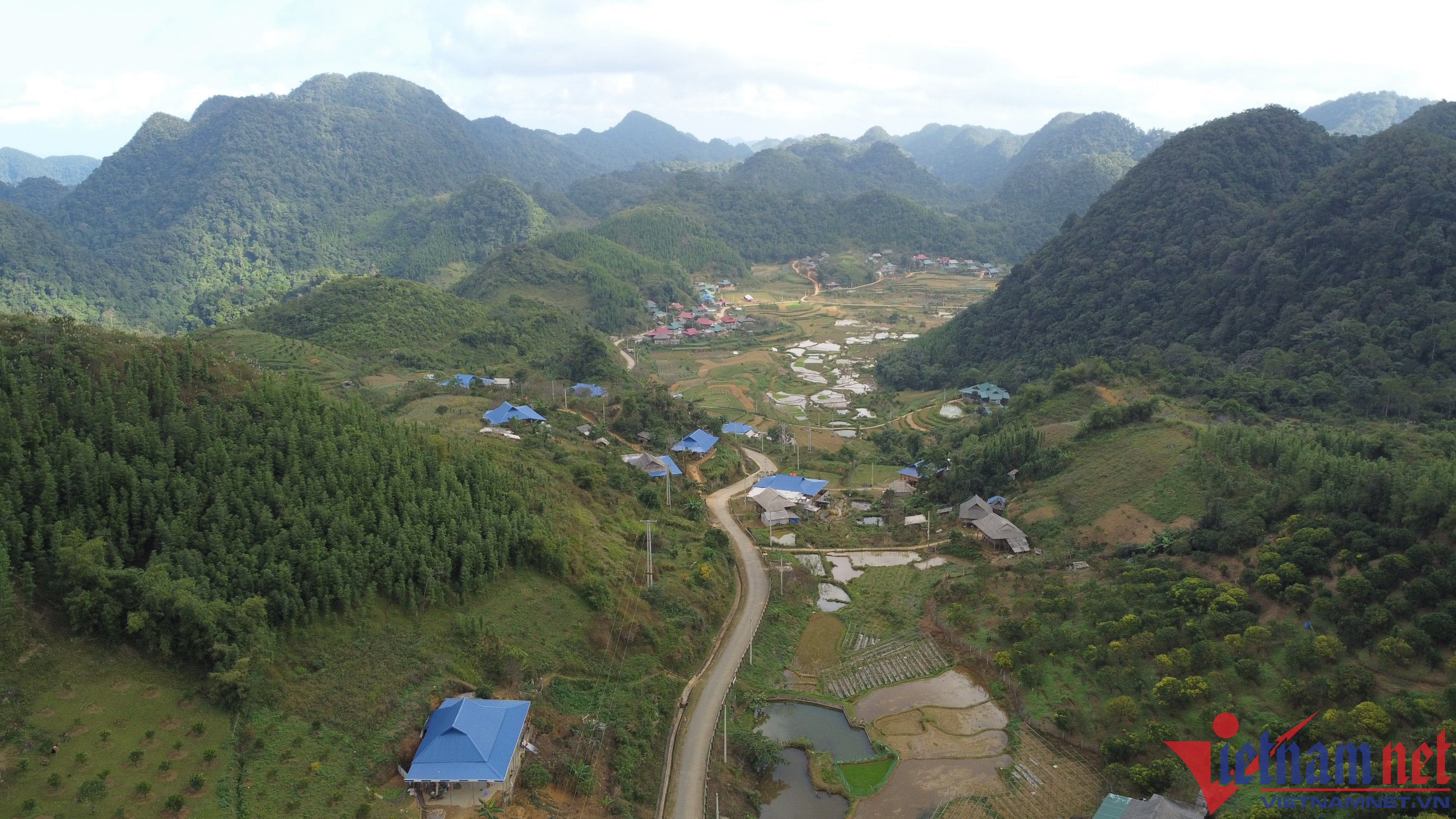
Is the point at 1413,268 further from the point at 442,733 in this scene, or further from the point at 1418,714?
the point at 442,733

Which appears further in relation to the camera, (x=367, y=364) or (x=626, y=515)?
(x=367, y=364)

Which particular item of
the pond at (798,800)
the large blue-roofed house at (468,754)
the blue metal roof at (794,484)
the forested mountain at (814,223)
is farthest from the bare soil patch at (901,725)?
the forested mountain at (814,223)

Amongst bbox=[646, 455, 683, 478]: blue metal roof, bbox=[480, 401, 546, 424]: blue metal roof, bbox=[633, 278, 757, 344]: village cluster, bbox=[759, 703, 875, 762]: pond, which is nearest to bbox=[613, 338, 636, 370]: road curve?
bbox=[633, 278, 757, 344]: village cluster

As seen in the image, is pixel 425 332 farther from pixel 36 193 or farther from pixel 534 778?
pixel 36 193

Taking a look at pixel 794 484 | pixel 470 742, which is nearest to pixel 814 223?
pixel 794 484

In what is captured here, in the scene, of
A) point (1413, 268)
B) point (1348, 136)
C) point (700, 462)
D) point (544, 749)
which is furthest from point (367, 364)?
point (1348, 136)

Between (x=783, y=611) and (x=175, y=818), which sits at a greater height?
(x=175, y=818)
